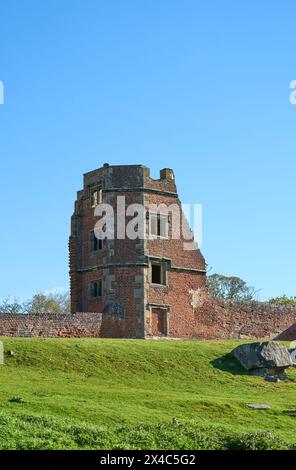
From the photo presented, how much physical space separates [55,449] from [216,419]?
6.74m

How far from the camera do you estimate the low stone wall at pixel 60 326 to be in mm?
39625

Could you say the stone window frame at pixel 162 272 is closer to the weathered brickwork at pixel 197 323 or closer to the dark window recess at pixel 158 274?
the dark window recess at pixel 158 274

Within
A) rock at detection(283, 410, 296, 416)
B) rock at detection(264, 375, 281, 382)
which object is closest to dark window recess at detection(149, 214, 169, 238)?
rock at detection(264, 375, 281, 382)

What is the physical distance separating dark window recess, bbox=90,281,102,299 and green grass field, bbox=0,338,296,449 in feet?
31.2

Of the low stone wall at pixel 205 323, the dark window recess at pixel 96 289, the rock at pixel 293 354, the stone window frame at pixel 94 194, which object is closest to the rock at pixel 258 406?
the rock at pixel 293 354

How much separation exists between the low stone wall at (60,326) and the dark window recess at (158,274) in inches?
136

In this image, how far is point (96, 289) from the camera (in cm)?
4641

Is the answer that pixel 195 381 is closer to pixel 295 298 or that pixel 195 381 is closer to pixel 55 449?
pixel 55 449

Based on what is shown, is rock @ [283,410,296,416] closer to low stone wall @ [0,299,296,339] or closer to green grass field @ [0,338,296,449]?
green grass field @ [0,338,296,449]

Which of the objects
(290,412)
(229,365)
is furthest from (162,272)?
(290,412)

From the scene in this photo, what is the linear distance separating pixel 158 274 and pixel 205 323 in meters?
4.14

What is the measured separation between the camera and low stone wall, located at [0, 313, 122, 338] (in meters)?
39.6
